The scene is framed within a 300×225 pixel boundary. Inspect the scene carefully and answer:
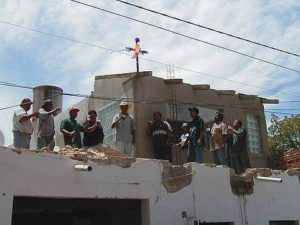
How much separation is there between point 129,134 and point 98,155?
60.5 inches

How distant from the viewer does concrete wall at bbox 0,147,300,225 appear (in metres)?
7.08

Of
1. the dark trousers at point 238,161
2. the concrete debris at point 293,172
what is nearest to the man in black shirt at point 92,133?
the dark trousers at point 238,161

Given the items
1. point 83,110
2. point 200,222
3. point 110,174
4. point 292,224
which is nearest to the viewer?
point 110,174

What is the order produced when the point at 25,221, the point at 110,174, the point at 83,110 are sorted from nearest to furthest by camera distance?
the point at 110,174, the point at 25,221, the point at 83,110

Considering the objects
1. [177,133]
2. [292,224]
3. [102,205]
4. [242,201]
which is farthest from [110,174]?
[292,224]

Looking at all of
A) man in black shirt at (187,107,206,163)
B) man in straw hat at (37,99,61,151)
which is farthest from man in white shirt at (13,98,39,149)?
man in black shirt at (187,107,206,163)

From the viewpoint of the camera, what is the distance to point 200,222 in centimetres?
948

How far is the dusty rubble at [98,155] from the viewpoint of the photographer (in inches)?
313

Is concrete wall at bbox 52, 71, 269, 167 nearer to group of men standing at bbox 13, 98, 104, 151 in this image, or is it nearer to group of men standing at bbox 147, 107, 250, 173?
group of men standing at bbox 147, 107, 250, 173

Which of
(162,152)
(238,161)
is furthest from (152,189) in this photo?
(238,161)

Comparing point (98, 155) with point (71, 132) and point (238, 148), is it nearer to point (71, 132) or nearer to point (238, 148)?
point (71, 132)

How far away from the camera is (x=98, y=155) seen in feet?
28.0

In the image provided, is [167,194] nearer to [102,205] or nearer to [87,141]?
[102,205]

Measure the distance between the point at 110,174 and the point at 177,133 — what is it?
4929 mm
